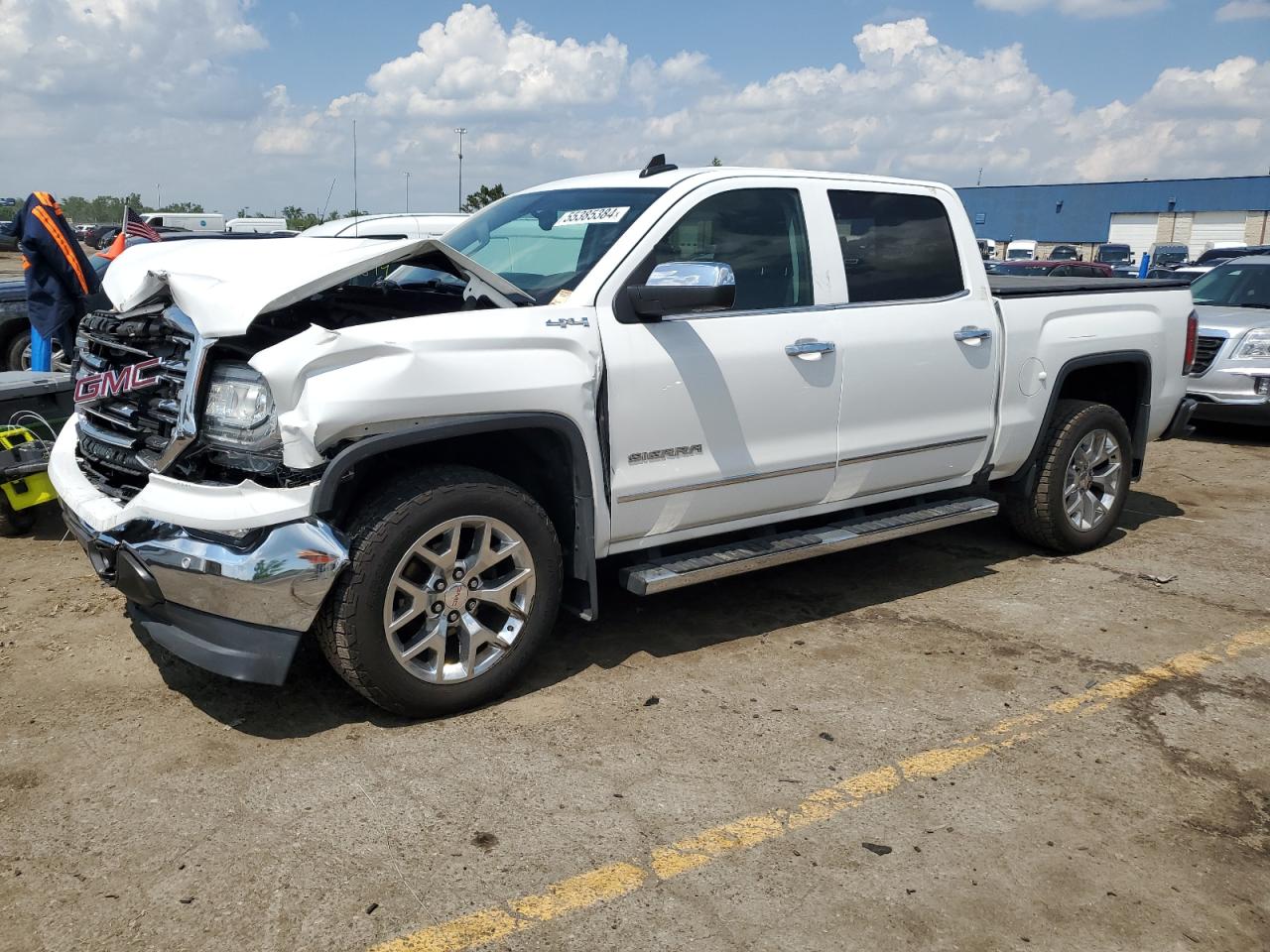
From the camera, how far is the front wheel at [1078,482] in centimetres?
580

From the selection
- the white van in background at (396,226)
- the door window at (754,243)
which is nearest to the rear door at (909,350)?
the door window at (754,243)

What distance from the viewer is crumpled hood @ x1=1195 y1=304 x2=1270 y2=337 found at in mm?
9705

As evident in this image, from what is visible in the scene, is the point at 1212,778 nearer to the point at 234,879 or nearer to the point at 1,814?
the point at 234,879

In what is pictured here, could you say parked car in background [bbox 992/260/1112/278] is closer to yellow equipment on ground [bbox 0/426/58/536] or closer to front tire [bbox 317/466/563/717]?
yellow equipment on ground [bbox 0/426/58/536]

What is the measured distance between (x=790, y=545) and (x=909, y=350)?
1.09 metres

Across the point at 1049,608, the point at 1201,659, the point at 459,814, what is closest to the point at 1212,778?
the point at 1201,659

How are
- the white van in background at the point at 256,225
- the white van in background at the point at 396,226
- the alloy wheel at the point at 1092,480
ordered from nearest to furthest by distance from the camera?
the alloy wheel at the point at 1092,480 → the white van in background at the point at 396,226 → the white van in background at the point at 256,225

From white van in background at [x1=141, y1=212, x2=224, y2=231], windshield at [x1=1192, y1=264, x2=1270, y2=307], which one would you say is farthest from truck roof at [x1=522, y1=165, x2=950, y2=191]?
white van in background at [x1=141, y1=212, x2=224, y2=231]

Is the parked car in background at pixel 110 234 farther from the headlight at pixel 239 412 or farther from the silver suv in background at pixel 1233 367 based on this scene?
the silver suv in background at pixel 1233 367

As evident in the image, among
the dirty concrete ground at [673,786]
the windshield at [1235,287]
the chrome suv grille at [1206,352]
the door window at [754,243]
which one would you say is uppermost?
the door window at [754,243]

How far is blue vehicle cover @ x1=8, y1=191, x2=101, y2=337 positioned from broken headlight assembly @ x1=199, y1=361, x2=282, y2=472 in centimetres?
421

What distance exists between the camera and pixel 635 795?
333 centimetres

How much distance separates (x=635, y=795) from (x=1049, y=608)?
275 centimetres

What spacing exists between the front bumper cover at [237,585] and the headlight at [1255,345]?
9.01m
